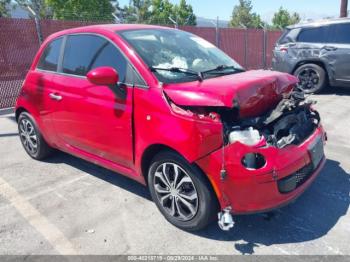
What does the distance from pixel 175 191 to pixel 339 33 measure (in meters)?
7.41

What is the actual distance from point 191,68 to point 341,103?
573cm

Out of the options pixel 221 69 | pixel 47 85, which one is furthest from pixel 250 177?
pixel 47 85

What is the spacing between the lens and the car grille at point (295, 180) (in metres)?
2.89

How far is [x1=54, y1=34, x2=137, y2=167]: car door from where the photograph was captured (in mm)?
3447

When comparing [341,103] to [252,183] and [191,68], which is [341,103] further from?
[252,183]

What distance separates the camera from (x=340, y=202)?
11.9 ft

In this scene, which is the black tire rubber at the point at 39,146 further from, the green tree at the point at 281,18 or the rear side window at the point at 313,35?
the green tree at the point at 281,18

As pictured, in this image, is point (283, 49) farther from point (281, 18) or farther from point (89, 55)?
point (281, 18)

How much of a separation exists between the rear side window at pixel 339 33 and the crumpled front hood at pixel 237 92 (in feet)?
19.9

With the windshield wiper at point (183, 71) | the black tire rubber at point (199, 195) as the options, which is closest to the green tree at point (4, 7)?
the windshield wiper at point (183, 71)

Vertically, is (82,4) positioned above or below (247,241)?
above

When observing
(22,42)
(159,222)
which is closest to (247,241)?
(159,222)

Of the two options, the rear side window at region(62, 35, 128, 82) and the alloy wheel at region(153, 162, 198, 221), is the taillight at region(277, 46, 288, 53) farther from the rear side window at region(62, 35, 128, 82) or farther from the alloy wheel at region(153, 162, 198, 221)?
the alloy wheel at region(153, 162, 198, 221)

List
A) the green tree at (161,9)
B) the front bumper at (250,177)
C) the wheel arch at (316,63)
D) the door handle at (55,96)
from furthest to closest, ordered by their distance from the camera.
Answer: the green tree at (161,9)
the wheel arch at (316,63)
the door handle at (55,96)
the front bumper at (250,177)
